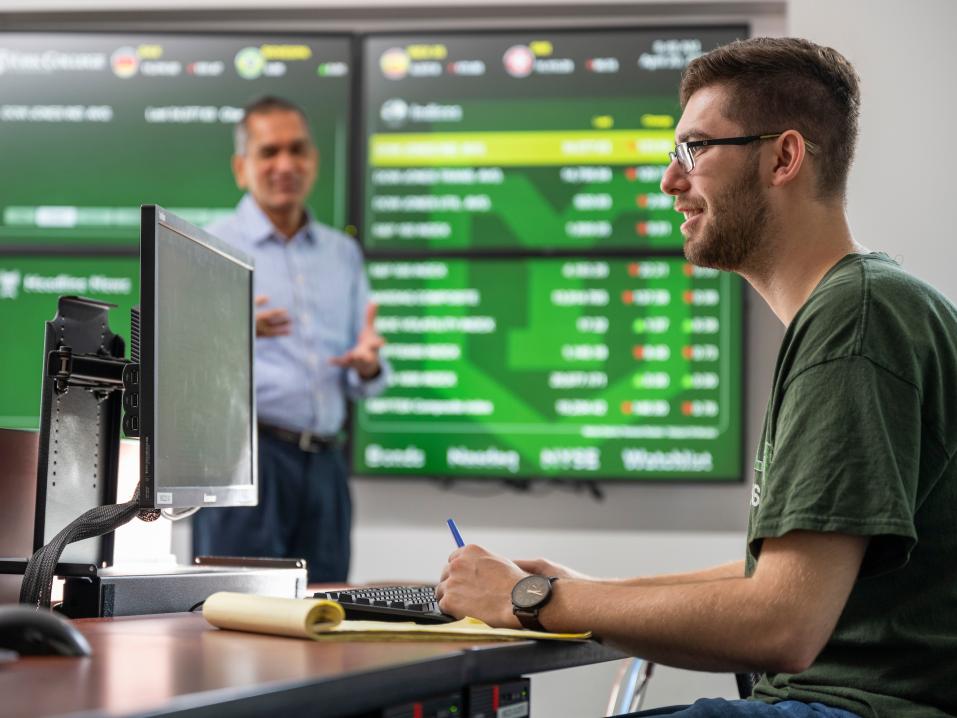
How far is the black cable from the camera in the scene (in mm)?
1460

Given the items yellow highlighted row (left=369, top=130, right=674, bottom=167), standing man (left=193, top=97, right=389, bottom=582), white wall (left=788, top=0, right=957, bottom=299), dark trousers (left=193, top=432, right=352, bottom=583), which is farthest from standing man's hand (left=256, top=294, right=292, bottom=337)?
white wall (left=788, top=0, right=957, bottom=299)

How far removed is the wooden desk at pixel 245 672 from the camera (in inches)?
35.1

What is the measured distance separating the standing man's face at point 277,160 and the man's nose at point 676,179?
91.5 inches

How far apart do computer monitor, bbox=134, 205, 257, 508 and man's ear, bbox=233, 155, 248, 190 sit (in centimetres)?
209

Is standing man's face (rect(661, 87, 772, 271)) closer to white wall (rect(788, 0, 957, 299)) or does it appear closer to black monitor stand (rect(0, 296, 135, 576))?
black monitor stand (rect(0, 296, 135, 576))

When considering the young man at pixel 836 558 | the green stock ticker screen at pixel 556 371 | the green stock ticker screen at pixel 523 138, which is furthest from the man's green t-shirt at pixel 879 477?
the green stock ticker screen at pixel 523 138

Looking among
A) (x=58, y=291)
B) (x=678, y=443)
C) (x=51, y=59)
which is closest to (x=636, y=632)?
(x=678, y=443)

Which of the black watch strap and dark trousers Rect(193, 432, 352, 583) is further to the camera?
dark trousers Rect(193, 432, 352, 583)

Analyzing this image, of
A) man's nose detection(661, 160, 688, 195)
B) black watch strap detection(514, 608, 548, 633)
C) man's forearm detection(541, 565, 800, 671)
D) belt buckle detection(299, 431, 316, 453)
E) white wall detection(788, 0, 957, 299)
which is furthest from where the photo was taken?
white wall detection(788, 0, 957, 299)

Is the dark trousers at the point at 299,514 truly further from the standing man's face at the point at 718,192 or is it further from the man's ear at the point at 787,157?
the man's ear at the point at 787,157

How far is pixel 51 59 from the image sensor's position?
4223 mm

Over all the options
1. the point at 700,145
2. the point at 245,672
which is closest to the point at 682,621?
the point at 245,672

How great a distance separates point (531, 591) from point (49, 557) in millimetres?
596

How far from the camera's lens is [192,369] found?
5.47 feet
